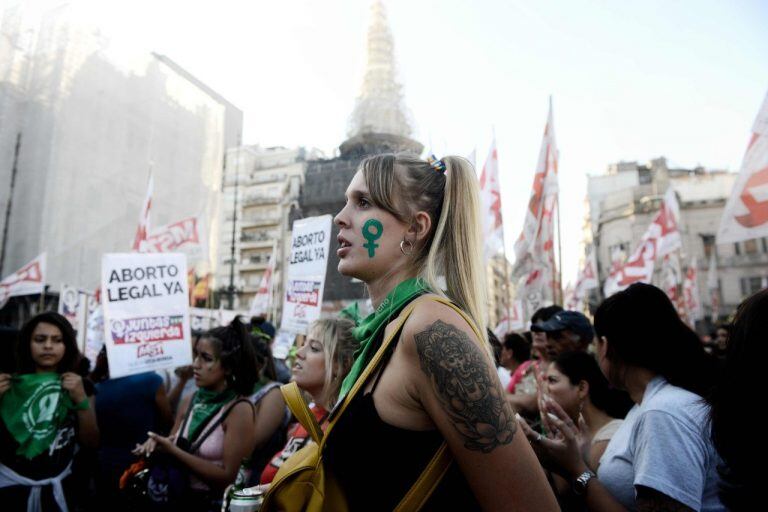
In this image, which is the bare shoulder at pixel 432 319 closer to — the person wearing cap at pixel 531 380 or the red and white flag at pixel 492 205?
the person wearing cap at pixel 531 380

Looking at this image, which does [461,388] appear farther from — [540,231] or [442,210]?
[540,231]

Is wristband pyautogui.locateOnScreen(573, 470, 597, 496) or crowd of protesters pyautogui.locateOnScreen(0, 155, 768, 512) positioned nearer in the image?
crowd of protesters pyautogui.locateOnScreen(0, 155, 768, 512)

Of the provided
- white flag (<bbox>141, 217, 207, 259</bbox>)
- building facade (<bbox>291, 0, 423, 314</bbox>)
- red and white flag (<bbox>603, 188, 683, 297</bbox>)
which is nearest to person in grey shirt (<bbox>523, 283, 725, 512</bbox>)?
white flag (<bbox>141, 217, 207, 259</bbox>)

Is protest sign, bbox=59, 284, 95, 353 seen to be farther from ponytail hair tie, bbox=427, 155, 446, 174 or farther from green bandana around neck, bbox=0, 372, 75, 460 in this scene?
ponytail hair tie, bbox=427, 155, 446, 174

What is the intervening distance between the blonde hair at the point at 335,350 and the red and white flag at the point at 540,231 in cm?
720

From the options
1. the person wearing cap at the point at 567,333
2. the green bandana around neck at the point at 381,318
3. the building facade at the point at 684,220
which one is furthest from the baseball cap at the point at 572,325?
the building facade at the point at 684,220

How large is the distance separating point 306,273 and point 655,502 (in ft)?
16.6

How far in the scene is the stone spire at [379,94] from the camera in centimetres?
3722

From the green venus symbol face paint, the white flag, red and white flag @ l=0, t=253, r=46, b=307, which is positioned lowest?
the green venus symbol face paint

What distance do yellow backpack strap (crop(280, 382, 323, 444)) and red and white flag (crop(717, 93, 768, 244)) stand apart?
4.66m

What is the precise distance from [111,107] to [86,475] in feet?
93.3

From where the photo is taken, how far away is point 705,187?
48.3m

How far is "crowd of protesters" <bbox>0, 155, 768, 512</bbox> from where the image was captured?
1.31m

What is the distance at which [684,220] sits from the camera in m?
45.2
